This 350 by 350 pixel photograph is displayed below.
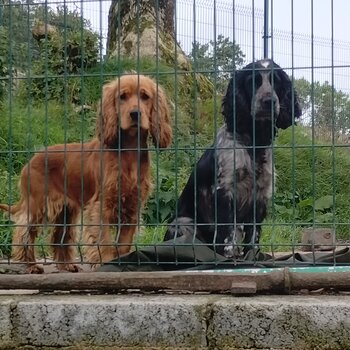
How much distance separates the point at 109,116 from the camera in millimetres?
5773

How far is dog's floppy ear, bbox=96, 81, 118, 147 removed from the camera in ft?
18.8

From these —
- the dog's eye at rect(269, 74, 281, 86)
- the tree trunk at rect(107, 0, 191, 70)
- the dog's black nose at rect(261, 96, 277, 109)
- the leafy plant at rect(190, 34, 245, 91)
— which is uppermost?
the tree trunk at rect(107, 0, 191, 70)

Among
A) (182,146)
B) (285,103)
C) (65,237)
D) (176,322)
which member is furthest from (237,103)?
(182,146)

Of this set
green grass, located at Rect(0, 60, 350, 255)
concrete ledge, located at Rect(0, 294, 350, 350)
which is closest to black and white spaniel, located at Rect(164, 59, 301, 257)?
concrete ledge, located at Rect(0, 294, 350, 350)

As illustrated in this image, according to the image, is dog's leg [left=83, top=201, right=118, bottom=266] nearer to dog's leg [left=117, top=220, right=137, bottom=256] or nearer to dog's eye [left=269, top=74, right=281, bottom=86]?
dog's leg [left=117, top=220, right=137, bottom=256]

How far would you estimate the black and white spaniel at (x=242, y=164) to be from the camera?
5.80 meters

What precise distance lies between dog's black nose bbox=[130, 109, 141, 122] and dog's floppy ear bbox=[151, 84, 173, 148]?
131 mm

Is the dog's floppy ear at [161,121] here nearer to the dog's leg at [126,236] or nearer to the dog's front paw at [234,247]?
the dog's leg at [126,236]

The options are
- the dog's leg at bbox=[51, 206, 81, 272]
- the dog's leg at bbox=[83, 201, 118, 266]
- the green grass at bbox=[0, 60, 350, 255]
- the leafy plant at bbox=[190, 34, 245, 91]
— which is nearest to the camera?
the leafy plant at bbox=[190, 34, 245, 91]

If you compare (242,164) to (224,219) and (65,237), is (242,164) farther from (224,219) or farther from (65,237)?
(65,237)

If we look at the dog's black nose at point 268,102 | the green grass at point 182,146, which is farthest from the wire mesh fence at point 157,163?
the green grass at point 182,146

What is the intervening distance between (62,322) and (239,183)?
2.16 metres

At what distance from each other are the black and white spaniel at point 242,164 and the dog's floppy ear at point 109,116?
0.69 m

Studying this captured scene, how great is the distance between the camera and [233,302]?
4.41 m
